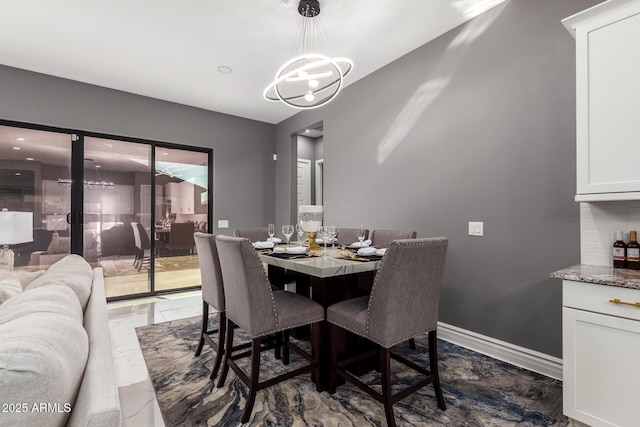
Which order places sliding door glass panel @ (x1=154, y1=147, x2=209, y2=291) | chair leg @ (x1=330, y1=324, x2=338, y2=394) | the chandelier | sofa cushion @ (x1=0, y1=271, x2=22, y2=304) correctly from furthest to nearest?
A: sliding door glass panel @ (x1=154, y1=147, x2=209, y2=291) < the chandelier < chair leg @ (x1=330, y1=324, x2=338, y2=394) < sofa cushion @ (x1=0, y1=271, x2=22, y2=304)

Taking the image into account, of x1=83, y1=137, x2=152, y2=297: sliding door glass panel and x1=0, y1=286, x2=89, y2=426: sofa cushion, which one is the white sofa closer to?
x1=0, y1=286, x2=89, y2=426: sofa cushion

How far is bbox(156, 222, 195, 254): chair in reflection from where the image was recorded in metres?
4.52

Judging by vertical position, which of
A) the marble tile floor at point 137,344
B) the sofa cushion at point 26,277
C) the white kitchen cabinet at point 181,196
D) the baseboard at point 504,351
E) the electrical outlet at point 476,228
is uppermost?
the white kitchen cabinet at point 181,196

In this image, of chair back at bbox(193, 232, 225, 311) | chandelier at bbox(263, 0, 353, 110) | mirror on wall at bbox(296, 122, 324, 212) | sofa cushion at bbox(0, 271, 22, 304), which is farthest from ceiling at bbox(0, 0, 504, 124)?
sofa cushion at bbox(0, 271, 22, 304)

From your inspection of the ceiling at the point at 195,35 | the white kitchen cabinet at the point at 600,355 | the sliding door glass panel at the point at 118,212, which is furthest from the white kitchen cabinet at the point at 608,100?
the sliding door glass panel at the point at 118,212

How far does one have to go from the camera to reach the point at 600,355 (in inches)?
58.0

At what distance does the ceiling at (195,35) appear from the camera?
2467 mm

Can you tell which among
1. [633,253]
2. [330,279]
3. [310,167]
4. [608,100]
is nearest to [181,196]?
[310,167]

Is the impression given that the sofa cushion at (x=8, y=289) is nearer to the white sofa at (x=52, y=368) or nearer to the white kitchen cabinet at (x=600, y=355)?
the white sofa at (x=52, y=368)

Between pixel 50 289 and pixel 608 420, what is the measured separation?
2.48 m

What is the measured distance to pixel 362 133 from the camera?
3.68 meters

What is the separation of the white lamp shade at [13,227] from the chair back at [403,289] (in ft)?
8.53

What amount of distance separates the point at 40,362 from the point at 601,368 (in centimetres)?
216

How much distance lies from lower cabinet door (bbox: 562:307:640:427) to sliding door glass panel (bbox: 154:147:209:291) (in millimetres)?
4537
